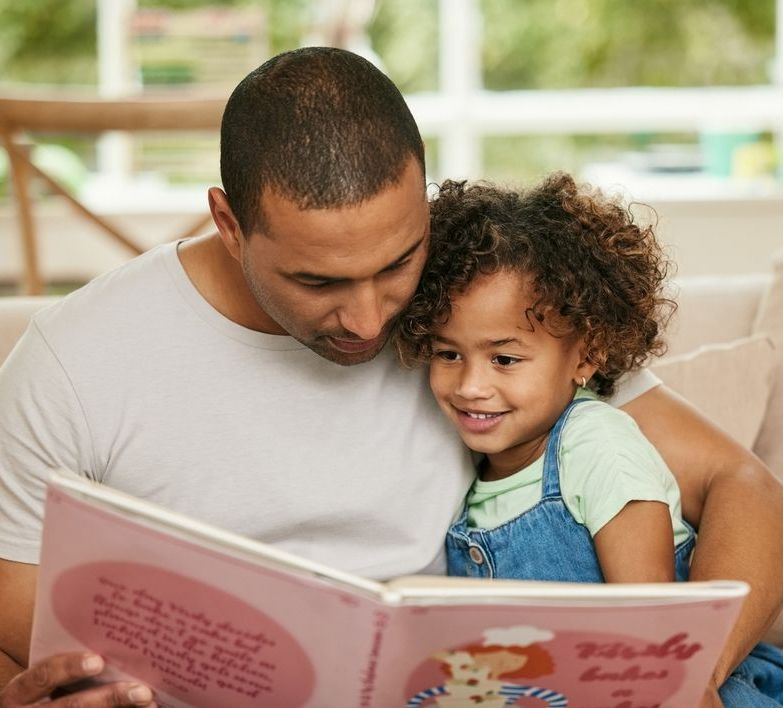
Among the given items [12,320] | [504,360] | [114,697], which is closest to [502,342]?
[504,360]

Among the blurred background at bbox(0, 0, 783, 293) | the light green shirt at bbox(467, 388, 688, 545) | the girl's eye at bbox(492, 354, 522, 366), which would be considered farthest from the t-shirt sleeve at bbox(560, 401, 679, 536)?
the blurred background at bbox(0, 0, 783, 293)

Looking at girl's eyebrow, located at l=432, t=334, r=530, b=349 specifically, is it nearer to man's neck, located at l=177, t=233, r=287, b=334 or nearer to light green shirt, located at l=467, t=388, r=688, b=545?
light green shirt, located at l=467, t=388, r=688, b=545

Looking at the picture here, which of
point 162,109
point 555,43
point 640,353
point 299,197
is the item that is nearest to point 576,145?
point 555,43

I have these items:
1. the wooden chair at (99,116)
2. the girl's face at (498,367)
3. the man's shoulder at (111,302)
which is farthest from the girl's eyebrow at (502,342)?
the wooden chair at (99,116)

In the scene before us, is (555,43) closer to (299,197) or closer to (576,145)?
(576,145)

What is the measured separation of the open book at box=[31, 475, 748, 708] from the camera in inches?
40.2

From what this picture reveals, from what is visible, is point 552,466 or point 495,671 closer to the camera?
point 495,671

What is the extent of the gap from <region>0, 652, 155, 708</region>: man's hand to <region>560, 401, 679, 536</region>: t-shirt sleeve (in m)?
0.54

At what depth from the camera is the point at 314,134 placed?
1256 millimetres

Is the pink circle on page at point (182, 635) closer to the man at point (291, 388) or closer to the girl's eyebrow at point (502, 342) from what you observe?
the man at point (291, 388)

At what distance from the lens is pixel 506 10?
466cm

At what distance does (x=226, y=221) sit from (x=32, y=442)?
33 cm

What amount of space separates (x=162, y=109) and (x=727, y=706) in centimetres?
191

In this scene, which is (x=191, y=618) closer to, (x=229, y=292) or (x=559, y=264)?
(x=229, y=292)
